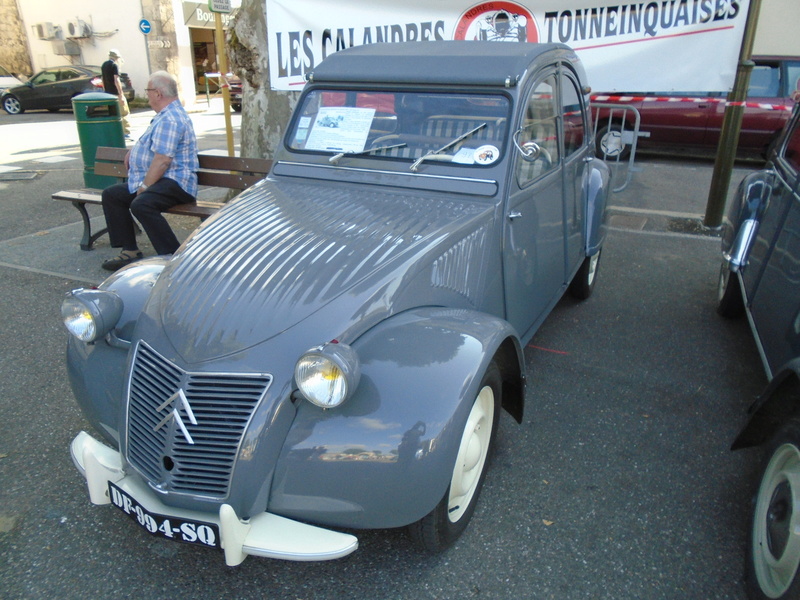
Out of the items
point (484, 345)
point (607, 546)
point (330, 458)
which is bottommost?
point (607, 546)

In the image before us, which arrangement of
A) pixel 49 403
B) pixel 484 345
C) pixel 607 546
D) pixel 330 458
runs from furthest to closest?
pixel 49 403 < pixel 607 546 < pixel 484 345 < pixel 330 458

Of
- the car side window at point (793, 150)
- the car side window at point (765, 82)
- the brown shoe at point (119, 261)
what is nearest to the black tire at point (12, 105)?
the brown shoe at point (119, 261)

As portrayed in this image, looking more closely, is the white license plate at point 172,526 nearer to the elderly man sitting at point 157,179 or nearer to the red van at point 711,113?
the elderly man sitting at point 157,179

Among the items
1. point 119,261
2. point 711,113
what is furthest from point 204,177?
point 711,113

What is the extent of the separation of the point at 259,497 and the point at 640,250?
5.12 metres

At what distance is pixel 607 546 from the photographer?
2.46 m

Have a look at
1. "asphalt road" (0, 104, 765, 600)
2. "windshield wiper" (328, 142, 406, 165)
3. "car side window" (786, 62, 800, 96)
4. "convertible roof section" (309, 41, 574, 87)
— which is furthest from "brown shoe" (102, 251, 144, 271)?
"car side window" (786, 62, 800, 96)

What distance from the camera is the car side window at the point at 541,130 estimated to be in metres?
3.15

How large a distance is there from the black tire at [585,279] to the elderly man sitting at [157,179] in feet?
10.7

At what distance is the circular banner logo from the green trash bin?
4.28 m

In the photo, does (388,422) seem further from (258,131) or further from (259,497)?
(258,131)

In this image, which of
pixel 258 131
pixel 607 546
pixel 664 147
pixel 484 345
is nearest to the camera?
pixel 484 345

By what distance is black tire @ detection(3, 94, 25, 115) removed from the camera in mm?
19266

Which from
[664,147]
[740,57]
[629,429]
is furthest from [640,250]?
[664,147]
